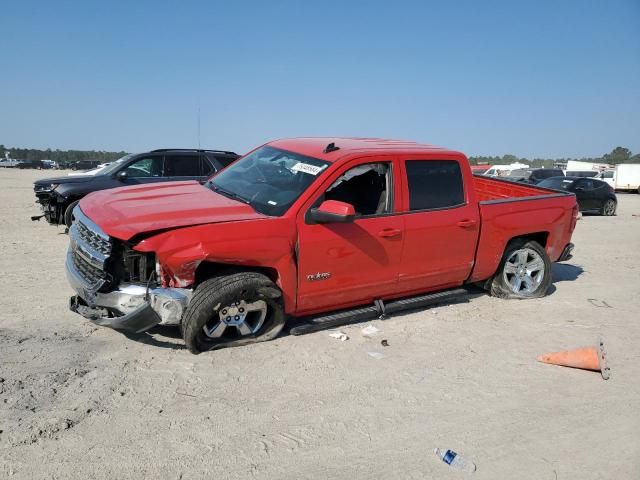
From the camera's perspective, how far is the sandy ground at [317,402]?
303 cm

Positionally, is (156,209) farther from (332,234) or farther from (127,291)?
(332,234)

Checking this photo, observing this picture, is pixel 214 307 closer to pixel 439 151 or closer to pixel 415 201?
pixel 415 201

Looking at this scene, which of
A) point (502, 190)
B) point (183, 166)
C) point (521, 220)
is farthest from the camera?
point (183, 166)

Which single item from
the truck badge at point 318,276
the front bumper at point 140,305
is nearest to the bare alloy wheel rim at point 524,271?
the truck badge at point 318,276

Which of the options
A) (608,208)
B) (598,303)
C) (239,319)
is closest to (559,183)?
(608,208)

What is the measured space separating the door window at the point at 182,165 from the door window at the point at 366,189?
5.66 m

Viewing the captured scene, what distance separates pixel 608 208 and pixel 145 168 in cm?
1559

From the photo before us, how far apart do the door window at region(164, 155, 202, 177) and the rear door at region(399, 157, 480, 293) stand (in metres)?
6.00

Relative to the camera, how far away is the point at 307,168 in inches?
195

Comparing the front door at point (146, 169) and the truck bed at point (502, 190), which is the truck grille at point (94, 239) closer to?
the truck bed at point (502, 190)

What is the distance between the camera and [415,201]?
523cm

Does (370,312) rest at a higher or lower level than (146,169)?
lower

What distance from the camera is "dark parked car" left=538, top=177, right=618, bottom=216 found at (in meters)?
17.7

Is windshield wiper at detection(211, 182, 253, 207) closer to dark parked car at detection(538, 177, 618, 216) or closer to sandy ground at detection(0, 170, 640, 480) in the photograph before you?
sandy ground at detection(0, 170, 640, 480)
